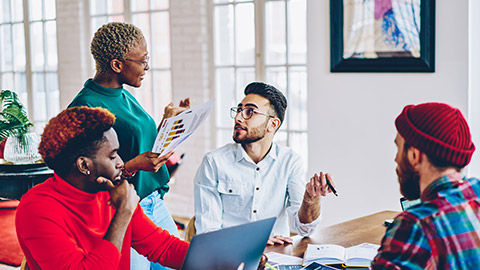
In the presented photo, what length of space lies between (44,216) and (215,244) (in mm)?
508

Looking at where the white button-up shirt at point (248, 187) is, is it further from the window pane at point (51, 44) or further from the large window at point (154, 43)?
the window pane at point (51, 44)

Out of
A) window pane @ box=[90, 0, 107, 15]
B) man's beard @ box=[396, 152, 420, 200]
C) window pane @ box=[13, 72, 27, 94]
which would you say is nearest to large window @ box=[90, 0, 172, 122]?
window pane @ box=[90, 0, 107, 15]

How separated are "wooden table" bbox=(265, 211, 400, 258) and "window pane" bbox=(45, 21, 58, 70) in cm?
508

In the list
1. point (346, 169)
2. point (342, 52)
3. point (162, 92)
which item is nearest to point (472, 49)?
point (342, 52)

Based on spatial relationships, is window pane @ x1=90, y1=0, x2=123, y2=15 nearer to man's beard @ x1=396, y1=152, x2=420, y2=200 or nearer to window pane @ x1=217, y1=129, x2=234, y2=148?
window pane @ x1=217, y1=129, x2=234, y2=148

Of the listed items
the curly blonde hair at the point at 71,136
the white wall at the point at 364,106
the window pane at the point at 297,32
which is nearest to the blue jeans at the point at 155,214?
the curly blonde hair at the point at 71,136

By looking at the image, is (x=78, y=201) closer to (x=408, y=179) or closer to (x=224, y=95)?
(x=408, y=179)

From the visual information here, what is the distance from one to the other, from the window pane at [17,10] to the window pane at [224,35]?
310 cm

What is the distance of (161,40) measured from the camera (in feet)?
18.6

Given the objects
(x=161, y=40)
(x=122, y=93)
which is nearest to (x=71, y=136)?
(x=122, y=93)

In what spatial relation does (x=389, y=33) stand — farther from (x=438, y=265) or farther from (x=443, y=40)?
(x=438, y=265)

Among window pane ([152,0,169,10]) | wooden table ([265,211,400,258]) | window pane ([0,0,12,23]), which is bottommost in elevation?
wooden table ([265,211,400,258])

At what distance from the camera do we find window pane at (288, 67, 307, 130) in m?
4.73

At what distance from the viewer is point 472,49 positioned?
3.41m
